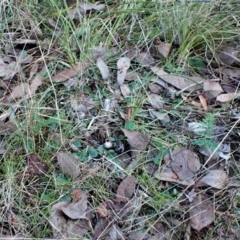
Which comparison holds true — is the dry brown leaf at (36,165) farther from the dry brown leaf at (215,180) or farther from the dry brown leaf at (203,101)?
the dry brown leaf at (203,101)

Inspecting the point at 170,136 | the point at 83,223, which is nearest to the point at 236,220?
the point at 170,136

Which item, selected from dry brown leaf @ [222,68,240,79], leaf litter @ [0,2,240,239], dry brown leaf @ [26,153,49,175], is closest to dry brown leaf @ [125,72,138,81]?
leaf litter @ [0,2,240,239]

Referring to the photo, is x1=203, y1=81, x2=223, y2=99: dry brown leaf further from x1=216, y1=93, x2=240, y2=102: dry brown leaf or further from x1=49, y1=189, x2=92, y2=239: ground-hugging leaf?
x1=49, y1=189, x2=92, y2=239: ground-hugging leaf

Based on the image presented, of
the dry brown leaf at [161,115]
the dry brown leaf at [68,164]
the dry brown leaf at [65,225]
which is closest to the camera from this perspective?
the dry brown leaf at [65,225]

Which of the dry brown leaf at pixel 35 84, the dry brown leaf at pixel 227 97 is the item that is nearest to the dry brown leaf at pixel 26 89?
the dry brown leaf at pixel 35 84

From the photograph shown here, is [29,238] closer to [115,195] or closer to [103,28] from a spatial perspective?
[115,195]

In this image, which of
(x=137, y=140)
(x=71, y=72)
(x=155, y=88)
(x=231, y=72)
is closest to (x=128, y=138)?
(x=137, y=140)

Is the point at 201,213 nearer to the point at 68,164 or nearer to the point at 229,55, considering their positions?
the point at 68,164
